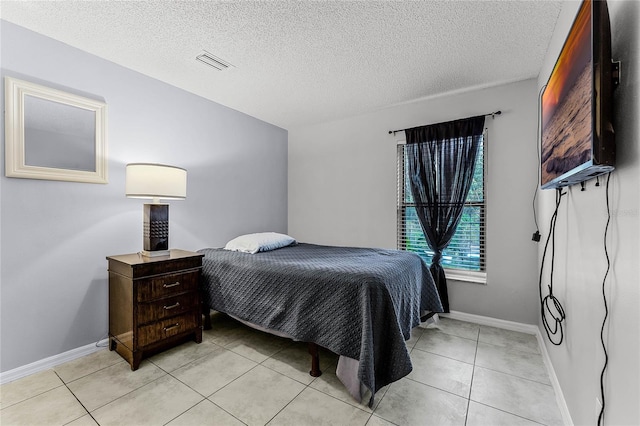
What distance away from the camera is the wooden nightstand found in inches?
81.4

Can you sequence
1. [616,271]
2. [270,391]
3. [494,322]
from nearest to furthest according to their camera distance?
1. [616,271]
2. [270,391]
3. [494,322]

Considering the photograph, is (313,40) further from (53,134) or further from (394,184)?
(53,134)

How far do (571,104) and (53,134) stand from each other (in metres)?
3.29

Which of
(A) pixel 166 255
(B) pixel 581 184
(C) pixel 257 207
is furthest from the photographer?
(C) pixel 257 207

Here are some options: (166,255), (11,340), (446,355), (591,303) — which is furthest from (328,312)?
(11,340)

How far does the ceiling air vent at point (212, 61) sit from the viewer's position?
7.73 ft

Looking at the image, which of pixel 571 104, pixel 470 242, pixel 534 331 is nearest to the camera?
pixel 571 104

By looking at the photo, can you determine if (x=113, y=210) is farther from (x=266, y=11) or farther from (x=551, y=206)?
(x=551, y=206)

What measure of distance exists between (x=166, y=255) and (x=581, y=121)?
2.82 metres

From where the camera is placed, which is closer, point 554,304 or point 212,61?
point 554,304

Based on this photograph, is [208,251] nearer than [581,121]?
No

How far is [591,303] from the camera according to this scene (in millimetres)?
1223

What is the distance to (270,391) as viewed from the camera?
5.93 ft

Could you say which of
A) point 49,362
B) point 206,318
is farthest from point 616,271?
point 49,362
